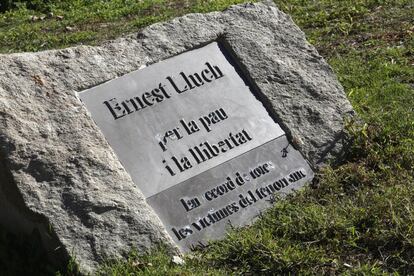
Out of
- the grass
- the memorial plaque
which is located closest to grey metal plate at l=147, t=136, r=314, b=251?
the memorial plaque

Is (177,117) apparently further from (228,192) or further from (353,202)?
(353,202)

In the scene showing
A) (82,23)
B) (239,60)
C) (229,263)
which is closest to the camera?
(229,263)

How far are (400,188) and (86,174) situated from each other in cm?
197

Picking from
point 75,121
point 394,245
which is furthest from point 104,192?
point 394,245

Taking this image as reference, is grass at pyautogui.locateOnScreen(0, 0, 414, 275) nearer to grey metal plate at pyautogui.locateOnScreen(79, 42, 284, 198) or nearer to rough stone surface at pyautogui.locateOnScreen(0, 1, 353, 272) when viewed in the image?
rough stone surface at pyautogui.locateOnScreen(0, 1, 353, 272)

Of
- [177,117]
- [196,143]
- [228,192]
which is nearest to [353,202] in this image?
[228,192]

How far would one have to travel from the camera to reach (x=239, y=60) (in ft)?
18.5

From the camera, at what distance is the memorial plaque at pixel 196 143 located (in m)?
4.93

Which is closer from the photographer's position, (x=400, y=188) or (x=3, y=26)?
(x=400, y=188)

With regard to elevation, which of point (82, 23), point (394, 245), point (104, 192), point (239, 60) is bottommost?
point (394, 245)

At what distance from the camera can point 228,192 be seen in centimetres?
508

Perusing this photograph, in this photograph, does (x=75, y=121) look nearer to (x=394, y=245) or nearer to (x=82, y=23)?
(x=394, y=245)

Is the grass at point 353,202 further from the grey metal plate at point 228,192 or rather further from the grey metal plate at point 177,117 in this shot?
the grey metal plate at point 177,117

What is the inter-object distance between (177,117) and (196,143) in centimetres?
22
